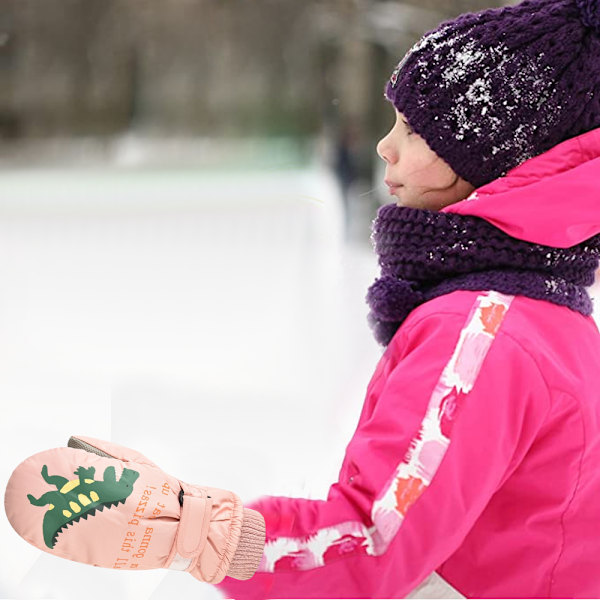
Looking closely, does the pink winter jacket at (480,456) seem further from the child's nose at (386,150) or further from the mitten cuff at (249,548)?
the child's nose at (386,150)

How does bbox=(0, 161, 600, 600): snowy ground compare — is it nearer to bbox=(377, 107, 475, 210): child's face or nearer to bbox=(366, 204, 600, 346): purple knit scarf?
bbox=(366, 204, 600, 346): purple knit scarf

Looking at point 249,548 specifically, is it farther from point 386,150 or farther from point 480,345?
point 386,150

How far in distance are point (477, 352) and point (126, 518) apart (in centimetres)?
28

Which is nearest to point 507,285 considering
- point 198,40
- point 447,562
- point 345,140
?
point 447,562

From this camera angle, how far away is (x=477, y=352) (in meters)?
0.60

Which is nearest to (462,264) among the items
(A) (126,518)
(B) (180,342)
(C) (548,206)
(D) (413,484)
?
(C) (548,206)

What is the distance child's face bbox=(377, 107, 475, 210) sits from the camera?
776mm

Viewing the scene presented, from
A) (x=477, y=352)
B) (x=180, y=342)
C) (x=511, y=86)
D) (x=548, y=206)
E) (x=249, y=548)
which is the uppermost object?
(x=511, y=86)

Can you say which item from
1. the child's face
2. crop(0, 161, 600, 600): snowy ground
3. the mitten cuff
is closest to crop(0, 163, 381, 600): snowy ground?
crop(0, 161, 600, 600): snowy ground

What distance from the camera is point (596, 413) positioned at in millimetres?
671

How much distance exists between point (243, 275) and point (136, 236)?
121cm

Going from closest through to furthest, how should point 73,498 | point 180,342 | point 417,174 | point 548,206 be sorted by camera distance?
point 73,498 < point 548,206 < point 417,174 < point 180,342

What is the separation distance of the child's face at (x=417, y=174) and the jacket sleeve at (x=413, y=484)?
0.70ft

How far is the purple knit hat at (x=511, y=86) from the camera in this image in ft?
2.34
